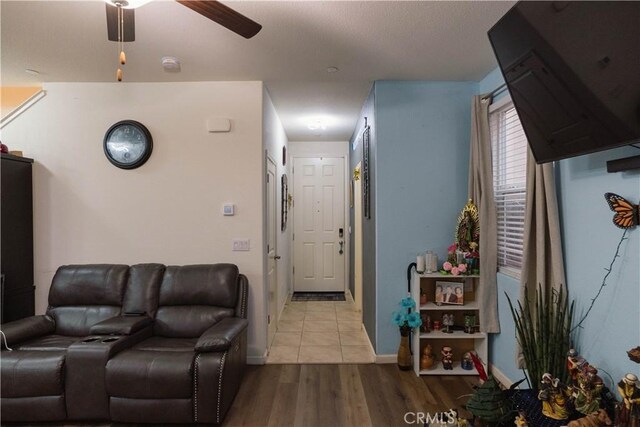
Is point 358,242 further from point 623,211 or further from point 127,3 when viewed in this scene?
point 127,3

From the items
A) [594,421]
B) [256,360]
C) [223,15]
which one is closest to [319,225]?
[256,360]

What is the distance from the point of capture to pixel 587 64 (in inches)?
52.4

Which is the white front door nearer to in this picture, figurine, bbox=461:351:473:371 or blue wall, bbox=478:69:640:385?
figurine, bbox=461:351:473:371

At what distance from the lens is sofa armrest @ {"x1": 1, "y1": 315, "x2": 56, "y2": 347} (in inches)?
95.7

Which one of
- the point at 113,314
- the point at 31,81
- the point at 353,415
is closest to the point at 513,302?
the point at 353,415

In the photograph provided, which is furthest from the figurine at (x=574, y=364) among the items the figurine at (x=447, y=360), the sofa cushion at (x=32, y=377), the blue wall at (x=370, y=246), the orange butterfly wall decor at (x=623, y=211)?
the sofa cushion at (x=32, y=377)

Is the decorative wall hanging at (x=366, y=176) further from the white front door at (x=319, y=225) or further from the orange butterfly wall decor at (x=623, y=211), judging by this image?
the orange butterfly wall decor at (x=623, y=211)

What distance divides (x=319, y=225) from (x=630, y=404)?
15.5 feet

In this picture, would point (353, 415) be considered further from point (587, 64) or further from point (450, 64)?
point (450, 64)

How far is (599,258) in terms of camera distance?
71.0 inches

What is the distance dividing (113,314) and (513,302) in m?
3.16

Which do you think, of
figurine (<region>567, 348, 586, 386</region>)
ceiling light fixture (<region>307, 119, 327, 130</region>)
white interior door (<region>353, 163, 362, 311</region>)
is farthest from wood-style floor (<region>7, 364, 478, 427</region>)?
ceiling light fixture (<region>307, 119, 327, 130</region>)

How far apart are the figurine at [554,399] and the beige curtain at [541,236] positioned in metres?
0.55

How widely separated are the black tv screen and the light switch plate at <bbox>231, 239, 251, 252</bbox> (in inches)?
92.9
